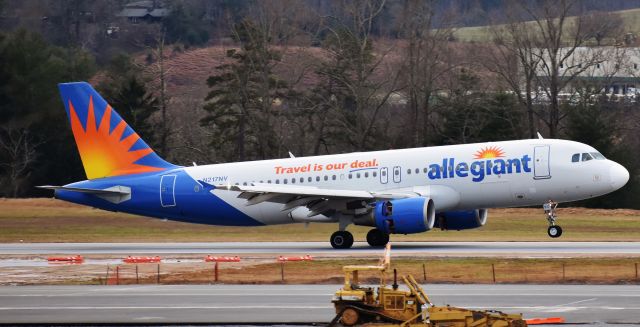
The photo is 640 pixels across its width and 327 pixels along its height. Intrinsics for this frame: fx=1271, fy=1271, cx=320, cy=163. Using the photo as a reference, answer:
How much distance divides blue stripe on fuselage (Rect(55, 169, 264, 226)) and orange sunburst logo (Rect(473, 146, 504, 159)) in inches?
330

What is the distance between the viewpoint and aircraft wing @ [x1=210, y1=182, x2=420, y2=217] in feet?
137

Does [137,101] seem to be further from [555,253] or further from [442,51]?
[555,253]

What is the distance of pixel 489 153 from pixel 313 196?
19.9 ft

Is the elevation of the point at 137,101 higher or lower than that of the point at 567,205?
higher

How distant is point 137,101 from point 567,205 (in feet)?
105

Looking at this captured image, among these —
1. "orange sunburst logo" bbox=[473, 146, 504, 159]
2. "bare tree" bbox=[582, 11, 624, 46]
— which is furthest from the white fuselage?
"bare tree" bbox=[582, 11, 624, 46]

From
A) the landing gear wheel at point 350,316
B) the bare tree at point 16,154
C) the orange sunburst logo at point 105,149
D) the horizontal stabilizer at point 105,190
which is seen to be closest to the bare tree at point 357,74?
the bare tree at point 16,154

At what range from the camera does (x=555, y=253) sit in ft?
127

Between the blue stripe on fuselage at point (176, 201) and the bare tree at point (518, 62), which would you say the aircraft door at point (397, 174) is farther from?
the bare tree at point (518, 62)

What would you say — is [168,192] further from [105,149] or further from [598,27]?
[598,27]

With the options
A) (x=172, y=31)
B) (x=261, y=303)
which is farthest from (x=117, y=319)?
(x=172, y=31)

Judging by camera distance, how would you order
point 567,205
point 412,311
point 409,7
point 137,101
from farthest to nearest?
point 137,101 → point 409,7 → point 567,205 → point 412,311

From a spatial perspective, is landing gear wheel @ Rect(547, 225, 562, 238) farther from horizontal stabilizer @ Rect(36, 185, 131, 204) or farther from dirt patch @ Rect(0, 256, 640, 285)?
horizontal stabilizer @ Rect(36, 185, 131, 204)

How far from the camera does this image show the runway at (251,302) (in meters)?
24.8
